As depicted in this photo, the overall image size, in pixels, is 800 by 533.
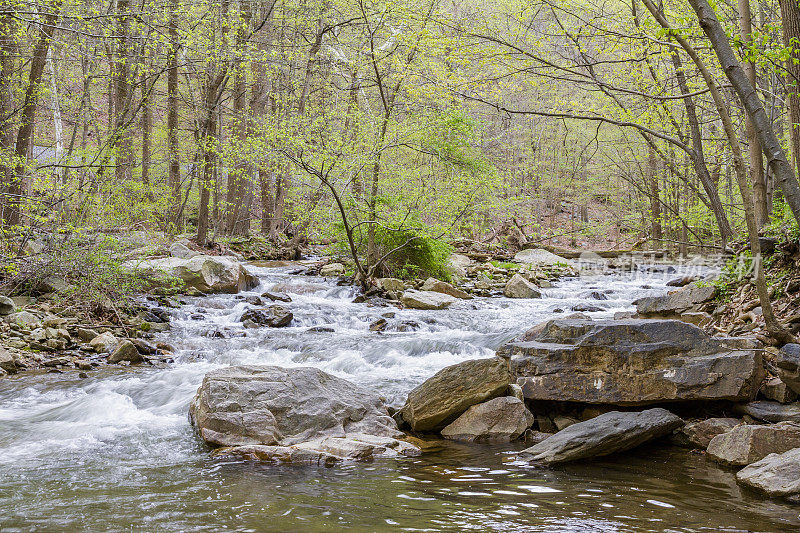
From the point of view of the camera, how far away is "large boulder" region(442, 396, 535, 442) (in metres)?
5.25

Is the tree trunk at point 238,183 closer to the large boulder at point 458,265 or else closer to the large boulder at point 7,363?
the large boulder at point 458,265

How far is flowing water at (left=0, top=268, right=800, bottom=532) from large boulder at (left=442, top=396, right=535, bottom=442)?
0.26 metres

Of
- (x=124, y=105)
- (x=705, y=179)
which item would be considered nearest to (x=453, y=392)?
(x=705, y=179)

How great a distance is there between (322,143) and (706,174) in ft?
24.9

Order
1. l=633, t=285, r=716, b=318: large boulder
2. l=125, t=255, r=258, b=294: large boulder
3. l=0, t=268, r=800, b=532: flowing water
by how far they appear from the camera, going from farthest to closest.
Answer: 1. l=125, t=255, r=258, b=294: large boulder
2. l=633, t=285, r=716, b=318: large boulder
3. l=0, t=268, r=800, b=532: flowing water

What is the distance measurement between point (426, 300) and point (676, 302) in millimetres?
4842

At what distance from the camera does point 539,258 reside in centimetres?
1933

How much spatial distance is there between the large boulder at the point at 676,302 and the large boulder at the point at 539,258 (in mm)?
8963

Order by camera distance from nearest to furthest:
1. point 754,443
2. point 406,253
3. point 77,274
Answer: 1. point 754,443
2. point 77,274
3. point 406,253

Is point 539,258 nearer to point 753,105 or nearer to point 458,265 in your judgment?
point 458,265

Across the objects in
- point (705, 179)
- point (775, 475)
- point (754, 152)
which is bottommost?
point (775, 475)

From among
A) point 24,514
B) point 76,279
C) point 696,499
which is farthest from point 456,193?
point 24,514

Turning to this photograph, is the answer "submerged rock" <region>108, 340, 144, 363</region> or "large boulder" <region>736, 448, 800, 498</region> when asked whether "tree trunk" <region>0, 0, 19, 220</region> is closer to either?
"submerged rock" <region>108, 340, 144, 363</region>

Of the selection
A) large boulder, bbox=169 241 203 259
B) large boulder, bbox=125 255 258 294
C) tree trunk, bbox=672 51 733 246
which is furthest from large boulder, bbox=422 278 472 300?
large boulder, bbox=169 241 203 259
